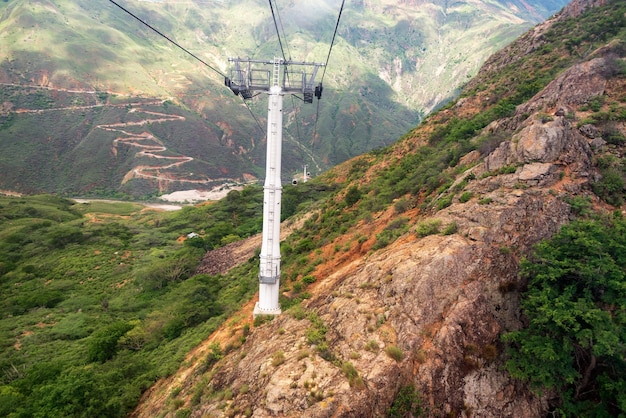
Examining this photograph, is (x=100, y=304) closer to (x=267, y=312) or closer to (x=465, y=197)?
(x=267, y=312)

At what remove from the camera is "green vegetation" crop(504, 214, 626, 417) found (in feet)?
30.9

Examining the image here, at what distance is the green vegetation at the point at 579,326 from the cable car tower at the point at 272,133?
35.0ft

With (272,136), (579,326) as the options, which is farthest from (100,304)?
(579,326)

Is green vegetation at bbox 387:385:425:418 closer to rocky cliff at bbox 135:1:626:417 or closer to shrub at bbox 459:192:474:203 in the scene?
rocky cliff at bbox 135:1:626:417

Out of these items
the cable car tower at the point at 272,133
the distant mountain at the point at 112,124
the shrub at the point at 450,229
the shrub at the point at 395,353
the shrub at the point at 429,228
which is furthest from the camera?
the distant mountain at the point at 112,124

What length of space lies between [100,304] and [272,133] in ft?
103

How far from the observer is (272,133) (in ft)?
52.5

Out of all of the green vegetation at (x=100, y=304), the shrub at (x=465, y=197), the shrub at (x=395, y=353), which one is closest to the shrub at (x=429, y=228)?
the shrub at (x=465, y=197)

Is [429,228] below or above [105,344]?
above

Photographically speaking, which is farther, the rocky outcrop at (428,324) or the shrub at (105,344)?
the shrub at (105,344)

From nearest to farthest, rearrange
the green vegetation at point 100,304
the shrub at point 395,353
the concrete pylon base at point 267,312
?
the shrub at point 395,353 < the concrete pylon base at point 267,312 < the green vegetation at point 100,304

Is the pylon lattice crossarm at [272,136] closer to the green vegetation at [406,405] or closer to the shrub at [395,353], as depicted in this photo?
the shrub at [395,353]

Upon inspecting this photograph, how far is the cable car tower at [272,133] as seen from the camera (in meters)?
16.0

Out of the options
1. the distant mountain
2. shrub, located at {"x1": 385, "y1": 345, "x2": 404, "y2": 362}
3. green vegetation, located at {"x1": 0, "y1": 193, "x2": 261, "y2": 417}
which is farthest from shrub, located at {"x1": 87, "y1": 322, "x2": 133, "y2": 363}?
the distant mountain
